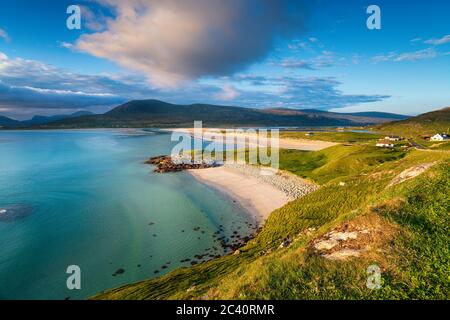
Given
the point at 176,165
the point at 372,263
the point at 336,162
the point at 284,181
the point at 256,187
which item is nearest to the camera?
the point at 372,263

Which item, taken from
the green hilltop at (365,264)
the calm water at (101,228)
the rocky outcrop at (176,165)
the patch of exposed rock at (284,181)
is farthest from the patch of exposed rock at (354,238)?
the rocky outcrop at (176,165)

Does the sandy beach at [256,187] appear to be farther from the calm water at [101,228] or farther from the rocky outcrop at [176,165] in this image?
the rocky outcrop at [176,165]

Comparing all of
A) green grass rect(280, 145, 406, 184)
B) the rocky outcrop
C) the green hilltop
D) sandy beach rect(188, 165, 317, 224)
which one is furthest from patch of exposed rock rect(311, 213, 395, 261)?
the rocky outcrop

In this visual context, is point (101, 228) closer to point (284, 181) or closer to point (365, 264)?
point (365, 264)

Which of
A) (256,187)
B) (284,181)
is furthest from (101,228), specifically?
(284,181)

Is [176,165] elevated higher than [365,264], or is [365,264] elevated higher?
[365,264]

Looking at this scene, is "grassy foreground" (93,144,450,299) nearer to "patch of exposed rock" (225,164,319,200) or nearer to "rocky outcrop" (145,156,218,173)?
"patch of exposed rock" (225,164,319,200)
